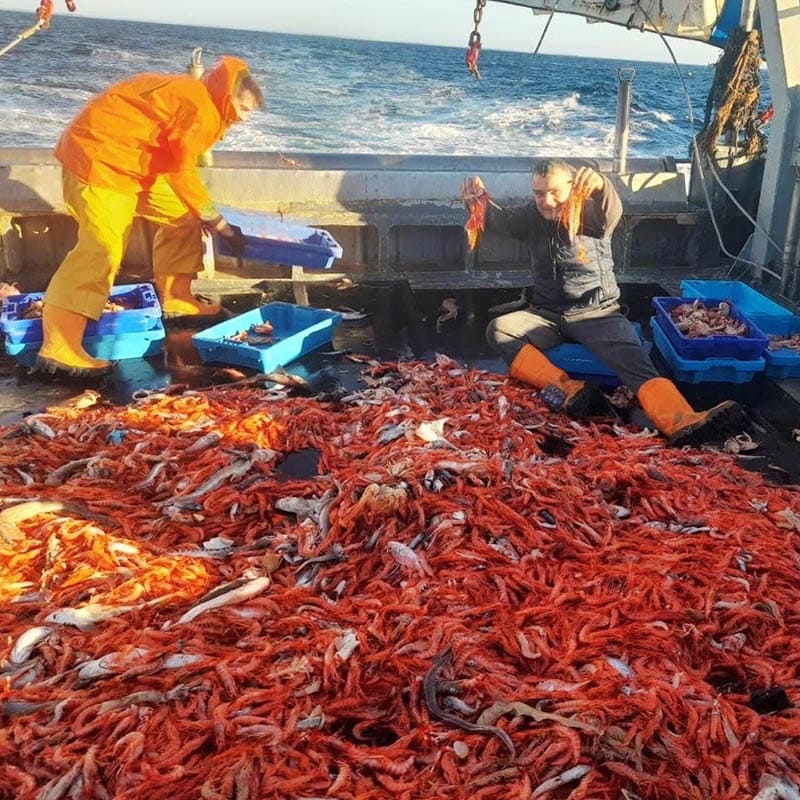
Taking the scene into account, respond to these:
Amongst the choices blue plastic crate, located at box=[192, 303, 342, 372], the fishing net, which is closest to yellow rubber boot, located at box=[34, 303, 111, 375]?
blue plastic crate, located at box=[192, 303, 342, 372]

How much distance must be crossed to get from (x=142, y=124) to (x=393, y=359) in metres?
2.80

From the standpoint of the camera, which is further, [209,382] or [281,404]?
[209,382]

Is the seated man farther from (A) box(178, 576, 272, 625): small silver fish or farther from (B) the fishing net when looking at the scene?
(B) the fishing net

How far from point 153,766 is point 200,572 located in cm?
121

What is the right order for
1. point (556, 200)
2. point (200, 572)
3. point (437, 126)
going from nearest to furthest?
1. point (200, 572)
2. point (556, 200)
3. point (437, 126)

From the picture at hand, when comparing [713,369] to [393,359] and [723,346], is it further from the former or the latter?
[393,359]

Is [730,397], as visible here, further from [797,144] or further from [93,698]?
[93,698]

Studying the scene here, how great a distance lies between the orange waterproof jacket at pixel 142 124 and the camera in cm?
627

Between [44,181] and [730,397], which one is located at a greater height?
[44,181]

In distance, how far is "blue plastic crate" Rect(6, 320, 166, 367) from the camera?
21.6ft

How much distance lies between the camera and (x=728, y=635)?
3371mm

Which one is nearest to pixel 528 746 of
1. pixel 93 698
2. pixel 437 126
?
pixel 93 698

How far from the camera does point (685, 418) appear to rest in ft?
17.3

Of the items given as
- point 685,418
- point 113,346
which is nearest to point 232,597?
point 685,418
